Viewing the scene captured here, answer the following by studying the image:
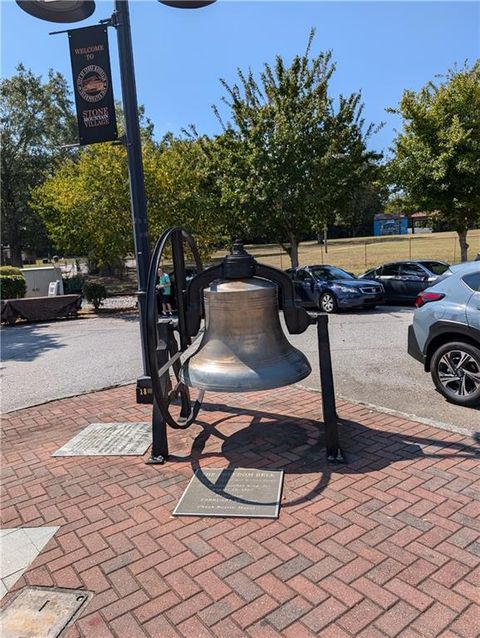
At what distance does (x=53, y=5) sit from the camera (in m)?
4.60

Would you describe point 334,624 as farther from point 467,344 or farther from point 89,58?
point 89,58

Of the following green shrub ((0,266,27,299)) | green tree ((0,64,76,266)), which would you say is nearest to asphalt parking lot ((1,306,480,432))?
green shrub ((0,266,27,299))

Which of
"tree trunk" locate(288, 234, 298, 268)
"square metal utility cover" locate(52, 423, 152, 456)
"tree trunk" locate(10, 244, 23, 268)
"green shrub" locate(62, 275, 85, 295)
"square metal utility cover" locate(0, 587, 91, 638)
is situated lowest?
"square metal utility cover" locate(0, 587, 91, 638)

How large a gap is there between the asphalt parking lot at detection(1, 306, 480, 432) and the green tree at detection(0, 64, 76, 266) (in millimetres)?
20081

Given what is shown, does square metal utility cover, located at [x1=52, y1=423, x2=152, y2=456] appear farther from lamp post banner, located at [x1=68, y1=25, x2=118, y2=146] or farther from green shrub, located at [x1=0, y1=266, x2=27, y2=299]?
green shrub, located at [x1=0, y1=266, x2=27, y2=299]

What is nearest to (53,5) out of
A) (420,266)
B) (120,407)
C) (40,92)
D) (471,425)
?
(120,407)

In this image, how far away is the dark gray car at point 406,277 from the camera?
1509 centimetres

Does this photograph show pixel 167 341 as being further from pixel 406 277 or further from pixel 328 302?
pixel 406 277

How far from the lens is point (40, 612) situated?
2.65m

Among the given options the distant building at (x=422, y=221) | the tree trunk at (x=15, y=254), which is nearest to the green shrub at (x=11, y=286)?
the distant building at (x=422, y=221)

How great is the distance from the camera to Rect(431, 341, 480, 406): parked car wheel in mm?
5547

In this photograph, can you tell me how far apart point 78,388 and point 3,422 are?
5.10ft

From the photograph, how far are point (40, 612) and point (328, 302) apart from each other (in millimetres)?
12786

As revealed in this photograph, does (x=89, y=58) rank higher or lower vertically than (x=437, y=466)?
higher
